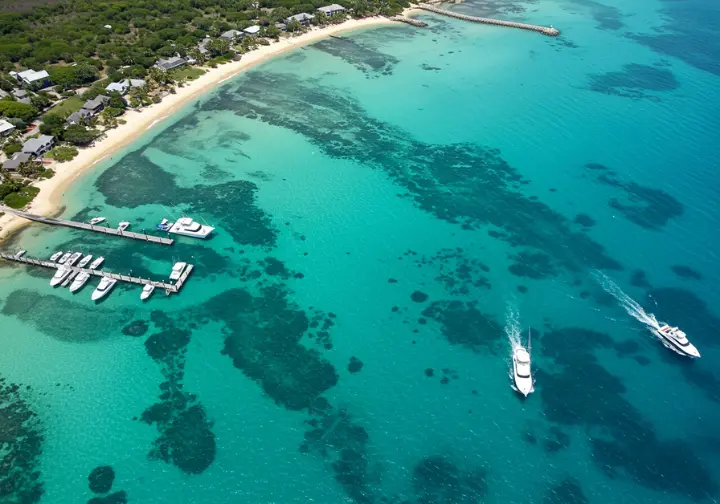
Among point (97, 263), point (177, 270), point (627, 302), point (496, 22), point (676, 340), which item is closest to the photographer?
point (676, 340)

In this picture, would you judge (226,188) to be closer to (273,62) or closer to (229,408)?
(229,408)

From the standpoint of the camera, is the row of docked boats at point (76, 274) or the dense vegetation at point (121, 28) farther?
the dense vegetation at point (121, 28)

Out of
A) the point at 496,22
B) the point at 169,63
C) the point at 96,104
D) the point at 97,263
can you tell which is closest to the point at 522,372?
the point at 97,263

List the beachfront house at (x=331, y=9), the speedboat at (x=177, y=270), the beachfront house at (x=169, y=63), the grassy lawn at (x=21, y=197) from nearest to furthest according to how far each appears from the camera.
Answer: the speedboat at (x=177, y=270) < the grassy lawn at (x=21, y=197) < the beachfront house at (x=169, y=63) < the beachfront house at (x=331, y=9)

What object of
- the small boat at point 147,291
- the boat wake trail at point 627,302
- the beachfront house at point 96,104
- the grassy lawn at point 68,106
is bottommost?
the boat wake trail at point 627,302

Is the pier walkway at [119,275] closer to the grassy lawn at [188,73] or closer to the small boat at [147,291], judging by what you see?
the small boat at [147,291]

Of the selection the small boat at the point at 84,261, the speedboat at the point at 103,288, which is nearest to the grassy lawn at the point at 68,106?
the small boat at the point at 84,261

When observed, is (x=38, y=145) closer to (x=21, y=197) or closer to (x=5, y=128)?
(x=5, y=128)
